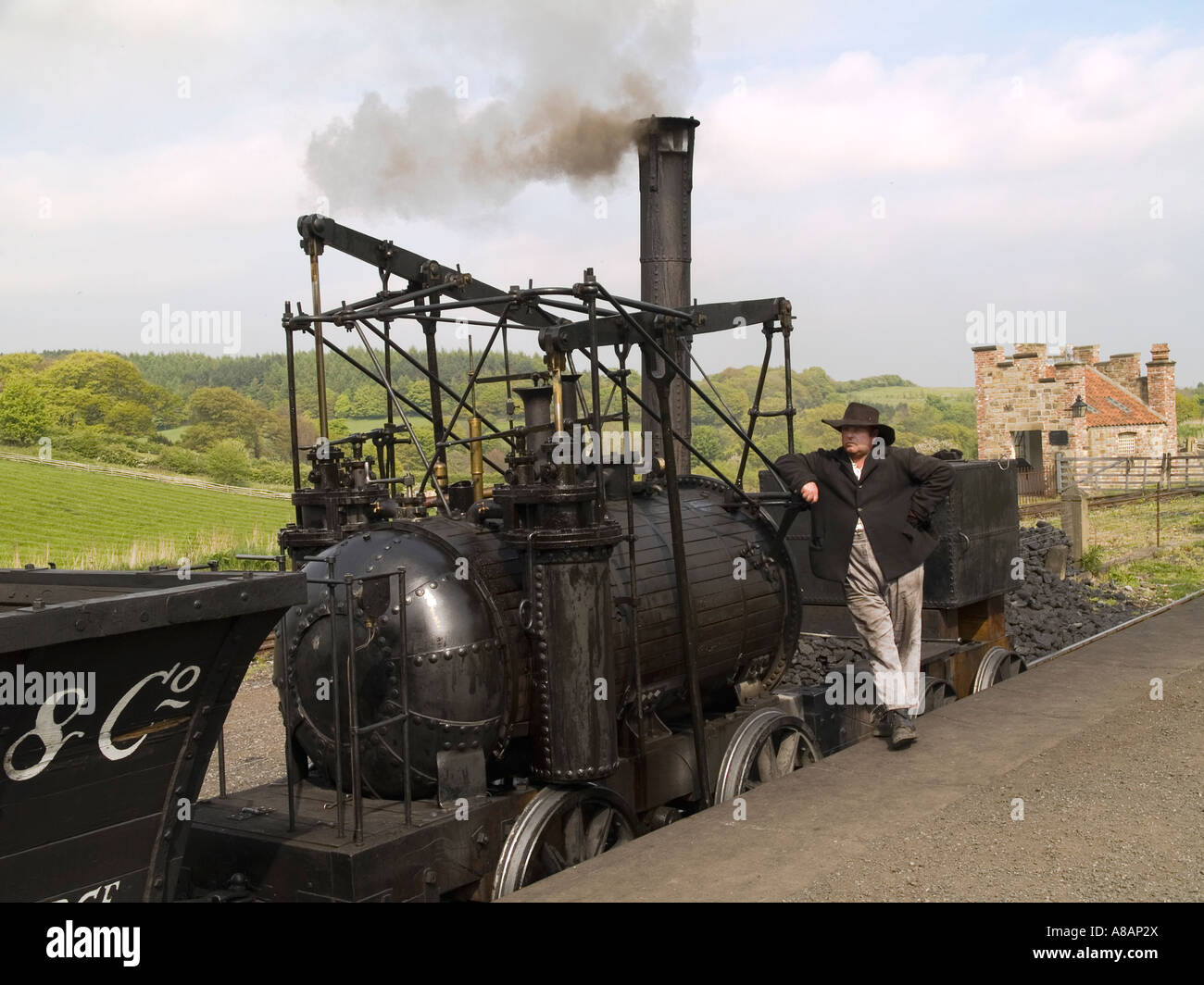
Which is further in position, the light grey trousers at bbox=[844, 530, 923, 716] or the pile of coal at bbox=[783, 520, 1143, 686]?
the pile of coal at bbox=[783, 520, 1143, 686]

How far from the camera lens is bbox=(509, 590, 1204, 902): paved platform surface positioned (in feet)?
15.2

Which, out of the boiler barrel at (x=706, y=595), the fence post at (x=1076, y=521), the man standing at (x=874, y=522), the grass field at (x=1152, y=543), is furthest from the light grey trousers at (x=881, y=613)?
the fence post at (x=1076, y=521)

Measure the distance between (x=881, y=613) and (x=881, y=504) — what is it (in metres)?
0.68

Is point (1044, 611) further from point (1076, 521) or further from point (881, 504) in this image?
point (881, 504)

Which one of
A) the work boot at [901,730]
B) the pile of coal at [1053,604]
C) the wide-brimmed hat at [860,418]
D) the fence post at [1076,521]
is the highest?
the wide-brimmed hat at [860,418]

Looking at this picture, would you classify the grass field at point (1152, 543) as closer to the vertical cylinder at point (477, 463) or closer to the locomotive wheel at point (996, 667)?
the locomotive wheel at point (996, 667)

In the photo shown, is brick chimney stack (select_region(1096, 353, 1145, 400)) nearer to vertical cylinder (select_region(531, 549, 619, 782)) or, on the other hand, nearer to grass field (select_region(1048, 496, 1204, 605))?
grass field (select_region(1048, 496, 1204, 605))

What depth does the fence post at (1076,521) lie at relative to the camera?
1939 cm

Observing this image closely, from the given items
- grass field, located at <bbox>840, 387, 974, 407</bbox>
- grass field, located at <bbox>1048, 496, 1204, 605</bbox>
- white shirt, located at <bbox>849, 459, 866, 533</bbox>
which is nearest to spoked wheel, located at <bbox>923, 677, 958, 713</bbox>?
white shirt, located at <bbox>849, 459, 866, 533</bbox>

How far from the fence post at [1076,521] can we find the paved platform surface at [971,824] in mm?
12335

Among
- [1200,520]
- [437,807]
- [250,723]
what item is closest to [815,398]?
[1200,520]

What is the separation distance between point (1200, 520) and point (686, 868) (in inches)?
976

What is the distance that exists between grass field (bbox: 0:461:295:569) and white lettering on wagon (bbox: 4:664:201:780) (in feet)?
49.1

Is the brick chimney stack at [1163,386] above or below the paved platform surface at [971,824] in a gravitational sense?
above
